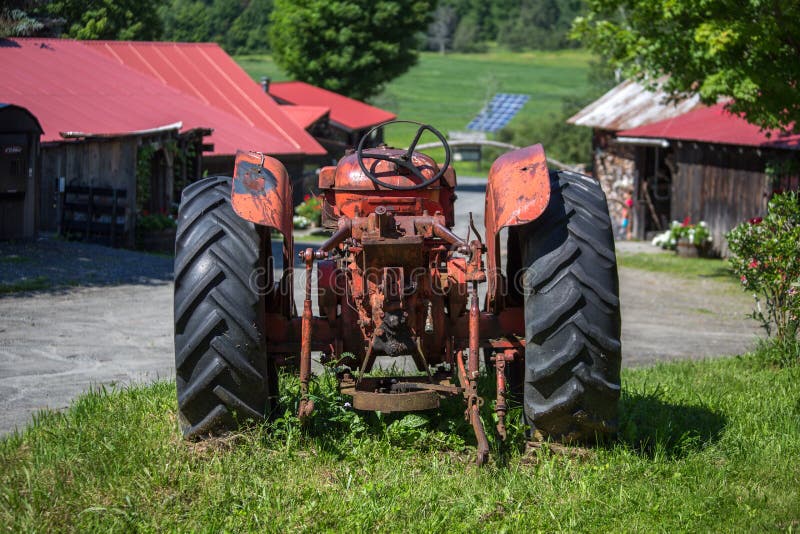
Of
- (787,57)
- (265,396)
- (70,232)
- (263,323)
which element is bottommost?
(70,232)

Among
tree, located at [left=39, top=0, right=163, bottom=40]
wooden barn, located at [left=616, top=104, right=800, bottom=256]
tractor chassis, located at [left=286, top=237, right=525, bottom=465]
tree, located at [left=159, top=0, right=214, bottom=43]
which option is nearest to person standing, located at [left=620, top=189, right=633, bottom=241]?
wooden barn, located at [left=616, top=104, right=800, bottom=256]

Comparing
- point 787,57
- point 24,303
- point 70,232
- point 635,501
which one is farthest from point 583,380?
point 70,232

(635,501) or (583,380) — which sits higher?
(583,380)

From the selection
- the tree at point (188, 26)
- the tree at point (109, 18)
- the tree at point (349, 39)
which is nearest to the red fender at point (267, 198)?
the tree at point (109, 18)

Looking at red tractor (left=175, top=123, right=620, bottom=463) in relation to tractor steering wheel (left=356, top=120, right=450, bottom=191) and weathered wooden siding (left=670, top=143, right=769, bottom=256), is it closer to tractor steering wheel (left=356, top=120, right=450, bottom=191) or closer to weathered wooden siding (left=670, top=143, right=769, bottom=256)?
tractor steering wheel (left=356, top=120, right=450, bottom=191)

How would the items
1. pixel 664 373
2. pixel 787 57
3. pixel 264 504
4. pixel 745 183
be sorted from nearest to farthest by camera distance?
pixel 264 504
pixel 664 373
pixel 787 57
pixel 745 183

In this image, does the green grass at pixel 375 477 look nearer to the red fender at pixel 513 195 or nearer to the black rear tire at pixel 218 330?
the black rear tire at pixel 218 330

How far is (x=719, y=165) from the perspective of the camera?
23.6 meters

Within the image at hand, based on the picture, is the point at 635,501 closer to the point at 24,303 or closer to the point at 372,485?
the point at 372,485

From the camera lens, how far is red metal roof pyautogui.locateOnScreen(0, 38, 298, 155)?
22.2 m

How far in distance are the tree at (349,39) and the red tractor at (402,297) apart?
44133mm

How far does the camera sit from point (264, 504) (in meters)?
5.34

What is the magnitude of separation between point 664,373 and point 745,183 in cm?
1431

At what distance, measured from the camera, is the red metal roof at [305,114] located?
123 ft
